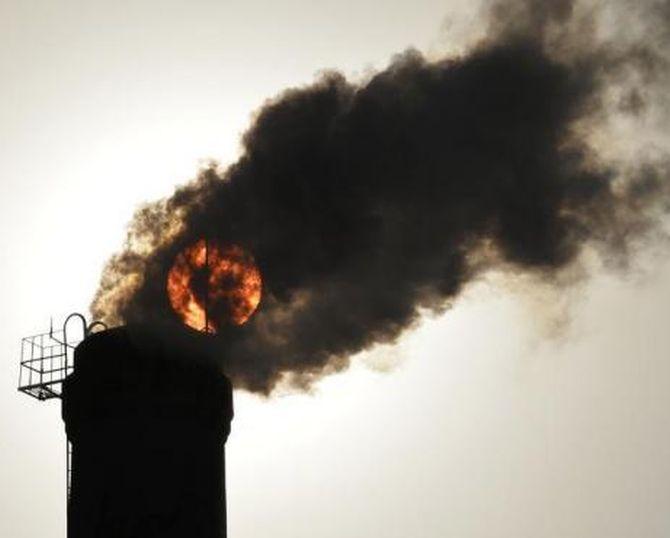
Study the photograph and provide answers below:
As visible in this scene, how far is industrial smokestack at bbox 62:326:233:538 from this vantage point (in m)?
17.4

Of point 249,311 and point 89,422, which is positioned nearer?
point 89,422

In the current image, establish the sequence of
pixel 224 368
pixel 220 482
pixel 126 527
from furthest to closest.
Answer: pixel 224 368 < pixel 220 482 < pixel 126 527

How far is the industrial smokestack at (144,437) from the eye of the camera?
1738 cm

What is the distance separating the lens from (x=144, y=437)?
1767cm

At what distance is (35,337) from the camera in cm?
2173

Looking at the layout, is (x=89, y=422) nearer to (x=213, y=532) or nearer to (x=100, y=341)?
(x=100, y=341)

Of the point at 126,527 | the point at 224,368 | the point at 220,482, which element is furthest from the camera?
the point at 224,368

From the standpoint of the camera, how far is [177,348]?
18.7 m

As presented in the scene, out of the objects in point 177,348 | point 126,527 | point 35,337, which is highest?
point 35,337

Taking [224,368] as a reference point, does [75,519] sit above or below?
below

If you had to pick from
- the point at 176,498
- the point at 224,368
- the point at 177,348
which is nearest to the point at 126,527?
the point at 176,498

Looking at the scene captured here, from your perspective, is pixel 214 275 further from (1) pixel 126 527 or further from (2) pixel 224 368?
(1) pixel 126 527

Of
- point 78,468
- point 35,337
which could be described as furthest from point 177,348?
point 35,337

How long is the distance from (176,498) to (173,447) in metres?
0.79
